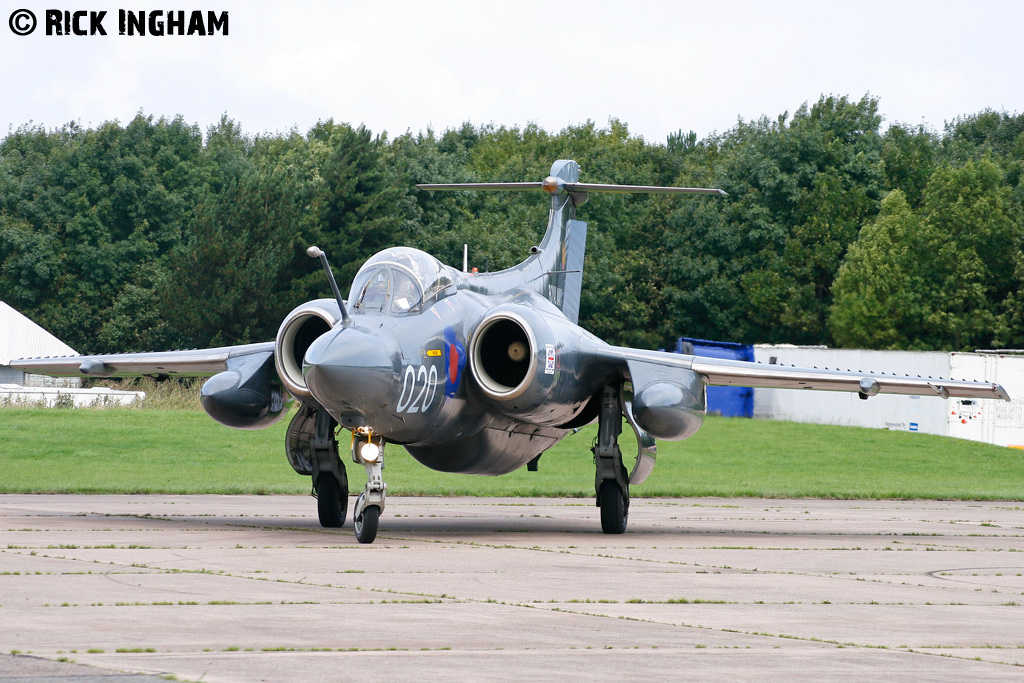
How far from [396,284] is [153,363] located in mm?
4656

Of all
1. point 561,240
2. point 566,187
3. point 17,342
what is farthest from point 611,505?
point 17,342

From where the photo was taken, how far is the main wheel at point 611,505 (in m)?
15.2

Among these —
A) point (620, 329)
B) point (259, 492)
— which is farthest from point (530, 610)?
point (620, 329)

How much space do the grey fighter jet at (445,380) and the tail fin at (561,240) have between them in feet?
5.92

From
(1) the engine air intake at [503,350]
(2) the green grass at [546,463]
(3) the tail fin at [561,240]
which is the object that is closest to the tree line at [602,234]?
(2) the green grass at [546,463]

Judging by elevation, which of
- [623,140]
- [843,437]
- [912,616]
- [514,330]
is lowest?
[843,437]

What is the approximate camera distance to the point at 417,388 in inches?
510

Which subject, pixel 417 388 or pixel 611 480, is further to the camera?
pixel 611 480

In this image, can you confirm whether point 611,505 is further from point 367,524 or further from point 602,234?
point 602,234

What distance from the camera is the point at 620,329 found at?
203ft

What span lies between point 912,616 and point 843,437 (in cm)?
2713

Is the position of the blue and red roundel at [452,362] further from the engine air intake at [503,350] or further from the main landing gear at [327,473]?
the main landing gear at [327,473]

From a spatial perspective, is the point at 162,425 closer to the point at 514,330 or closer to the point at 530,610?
the point at 514,330

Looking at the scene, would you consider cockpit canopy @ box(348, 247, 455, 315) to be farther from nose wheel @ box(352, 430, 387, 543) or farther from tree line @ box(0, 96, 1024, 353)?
tree line @ box(0, 96, 1024, 353)
